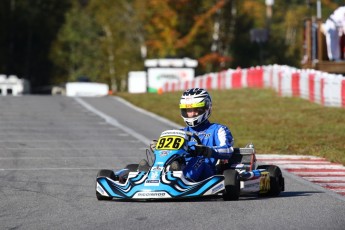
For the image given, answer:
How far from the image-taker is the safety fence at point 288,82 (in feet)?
103

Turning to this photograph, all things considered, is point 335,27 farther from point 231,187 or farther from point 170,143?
point 231,187

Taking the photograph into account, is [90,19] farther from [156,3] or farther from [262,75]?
[262,75]

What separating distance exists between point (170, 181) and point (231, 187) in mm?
712

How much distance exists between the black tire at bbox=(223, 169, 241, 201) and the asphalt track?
0.42 feet

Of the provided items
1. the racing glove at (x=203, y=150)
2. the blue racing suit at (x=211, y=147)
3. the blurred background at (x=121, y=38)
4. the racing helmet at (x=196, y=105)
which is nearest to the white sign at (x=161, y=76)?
the blurred background at (x=121, y=38)

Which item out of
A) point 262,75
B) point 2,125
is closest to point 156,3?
point 262,75

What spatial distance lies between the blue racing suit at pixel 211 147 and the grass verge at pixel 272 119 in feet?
16.5

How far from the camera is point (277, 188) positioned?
1398 cm

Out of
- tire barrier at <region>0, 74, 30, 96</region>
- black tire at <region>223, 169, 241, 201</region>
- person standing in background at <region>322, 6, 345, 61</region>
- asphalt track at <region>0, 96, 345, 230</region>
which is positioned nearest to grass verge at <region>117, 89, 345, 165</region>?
asphalt track at <region>0, 96, 345, 230</region>

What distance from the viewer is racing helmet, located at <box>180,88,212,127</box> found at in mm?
14242

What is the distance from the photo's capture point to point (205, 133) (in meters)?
14.3

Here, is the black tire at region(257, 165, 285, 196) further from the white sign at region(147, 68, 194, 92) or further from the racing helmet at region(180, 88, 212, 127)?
the white sign at region(147, 68, 194, 92)

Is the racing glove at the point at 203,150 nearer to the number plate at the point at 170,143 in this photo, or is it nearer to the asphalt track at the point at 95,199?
the number plate at the point at 170,143

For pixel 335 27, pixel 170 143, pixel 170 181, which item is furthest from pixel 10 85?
pixel 170 181
